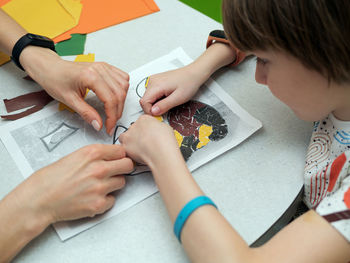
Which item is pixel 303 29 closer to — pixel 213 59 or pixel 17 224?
pixel 213 59

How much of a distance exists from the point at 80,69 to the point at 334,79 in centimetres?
50

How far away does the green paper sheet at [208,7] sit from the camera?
3.32 feet

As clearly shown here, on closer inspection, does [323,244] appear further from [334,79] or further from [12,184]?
[12,184]

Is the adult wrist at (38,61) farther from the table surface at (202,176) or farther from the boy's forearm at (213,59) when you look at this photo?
the boy's forearm at (213,59)

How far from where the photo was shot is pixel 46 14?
3.02ft

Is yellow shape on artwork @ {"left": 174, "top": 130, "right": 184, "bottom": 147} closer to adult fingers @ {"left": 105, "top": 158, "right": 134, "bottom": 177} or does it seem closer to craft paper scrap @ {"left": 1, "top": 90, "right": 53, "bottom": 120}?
adult fingers @ {"left": 105, "top": 158, "right": 134, "bottom": 177}

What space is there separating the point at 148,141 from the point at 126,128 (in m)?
0.11

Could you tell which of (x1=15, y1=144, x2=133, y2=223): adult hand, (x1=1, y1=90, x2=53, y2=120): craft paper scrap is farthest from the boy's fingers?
(x1=1, y1=90, x2=53, y2=120): craft paper scrap

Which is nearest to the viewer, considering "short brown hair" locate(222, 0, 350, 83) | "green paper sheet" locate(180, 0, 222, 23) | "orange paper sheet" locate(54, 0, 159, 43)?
"short brown hair" locate(222, 0, 350, 83)

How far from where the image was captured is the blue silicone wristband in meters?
0.52

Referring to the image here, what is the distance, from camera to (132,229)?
0.56 meters

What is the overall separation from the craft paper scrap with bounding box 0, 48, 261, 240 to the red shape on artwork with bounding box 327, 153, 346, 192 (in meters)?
0.17

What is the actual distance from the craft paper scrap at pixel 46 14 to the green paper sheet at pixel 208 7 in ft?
1.17

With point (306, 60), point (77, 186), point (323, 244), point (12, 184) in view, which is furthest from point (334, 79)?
point (12, 184)
